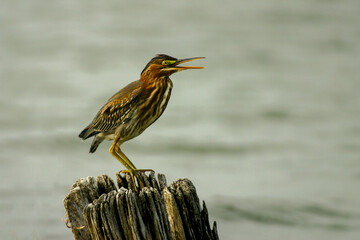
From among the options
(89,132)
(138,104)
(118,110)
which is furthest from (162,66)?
(89,132)

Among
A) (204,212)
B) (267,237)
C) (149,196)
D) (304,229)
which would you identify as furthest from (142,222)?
(304,229)

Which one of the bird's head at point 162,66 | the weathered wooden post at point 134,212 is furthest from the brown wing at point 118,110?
the weathered wooden post at point 134,212

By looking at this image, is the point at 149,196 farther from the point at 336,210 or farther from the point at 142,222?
the point at 336,210

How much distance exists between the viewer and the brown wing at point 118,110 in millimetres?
7781

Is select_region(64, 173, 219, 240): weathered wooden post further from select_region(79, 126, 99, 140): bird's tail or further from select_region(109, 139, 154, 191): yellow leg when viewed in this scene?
select_region(79, 126, 99, 140): bird's tail

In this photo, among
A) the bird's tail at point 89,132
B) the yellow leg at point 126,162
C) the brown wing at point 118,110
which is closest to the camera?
the yellow leg at point 126,162

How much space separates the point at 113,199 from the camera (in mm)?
4961

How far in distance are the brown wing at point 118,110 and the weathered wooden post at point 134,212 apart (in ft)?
7.53

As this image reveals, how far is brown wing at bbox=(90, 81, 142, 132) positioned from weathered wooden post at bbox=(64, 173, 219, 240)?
7.53 ft

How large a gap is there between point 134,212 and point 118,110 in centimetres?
297

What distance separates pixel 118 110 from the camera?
779 cm

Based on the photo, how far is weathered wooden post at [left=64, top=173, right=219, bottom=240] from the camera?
4949 millimetres

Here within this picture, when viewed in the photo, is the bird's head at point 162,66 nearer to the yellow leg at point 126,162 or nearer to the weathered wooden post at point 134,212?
the yellow leg at point 126,162

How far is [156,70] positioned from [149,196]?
292 centimetres
